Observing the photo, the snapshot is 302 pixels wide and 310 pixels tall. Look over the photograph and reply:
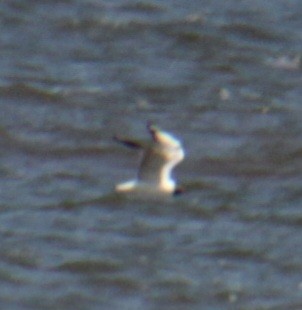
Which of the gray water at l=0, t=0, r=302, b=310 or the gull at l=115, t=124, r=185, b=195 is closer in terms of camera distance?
the gull at l=115, t=124, r=185, b=195

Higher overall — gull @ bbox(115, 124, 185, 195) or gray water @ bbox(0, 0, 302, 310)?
gray water @ bbox(0, 0, 302, 310)

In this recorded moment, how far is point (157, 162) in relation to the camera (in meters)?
14.6

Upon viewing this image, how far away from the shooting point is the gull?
14117 mm

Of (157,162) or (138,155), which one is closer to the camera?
(157,162)

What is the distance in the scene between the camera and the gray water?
1642 cm

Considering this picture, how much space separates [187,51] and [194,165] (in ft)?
12.4

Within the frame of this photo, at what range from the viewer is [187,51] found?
2247cm

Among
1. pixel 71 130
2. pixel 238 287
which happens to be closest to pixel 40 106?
pixel 71 130

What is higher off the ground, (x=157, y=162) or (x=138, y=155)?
(x=138, y=155)

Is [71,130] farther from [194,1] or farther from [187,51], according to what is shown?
[194,1]

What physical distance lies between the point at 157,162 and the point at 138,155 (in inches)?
171

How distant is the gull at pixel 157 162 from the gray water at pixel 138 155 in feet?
4.34

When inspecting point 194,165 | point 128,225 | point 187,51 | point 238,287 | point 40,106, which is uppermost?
point 187,51

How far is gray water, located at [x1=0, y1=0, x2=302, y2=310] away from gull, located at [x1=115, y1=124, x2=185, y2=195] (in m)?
1.32
